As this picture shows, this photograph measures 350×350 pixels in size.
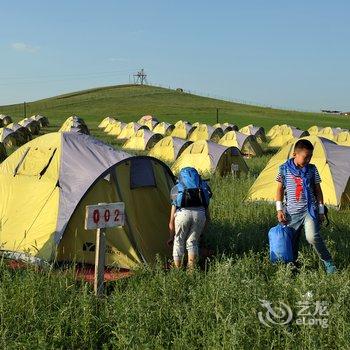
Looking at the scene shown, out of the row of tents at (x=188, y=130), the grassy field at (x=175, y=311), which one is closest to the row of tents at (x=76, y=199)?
the grassy field at (x=175, y=311)

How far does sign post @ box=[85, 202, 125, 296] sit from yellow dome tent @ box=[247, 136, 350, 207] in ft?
24.1

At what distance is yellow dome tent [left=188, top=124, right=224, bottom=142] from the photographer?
37.0m

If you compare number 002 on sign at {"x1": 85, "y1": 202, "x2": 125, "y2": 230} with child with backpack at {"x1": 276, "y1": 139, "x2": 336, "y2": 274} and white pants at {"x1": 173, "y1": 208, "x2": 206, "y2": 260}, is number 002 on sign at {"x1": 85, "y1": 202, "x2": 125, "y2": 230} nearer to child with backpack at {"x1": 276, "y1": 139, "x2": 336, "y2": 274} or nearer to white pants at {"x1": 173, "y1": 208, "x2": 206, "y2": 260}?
white pants at {"x1": 173, "y1": 208, "x2": 206, "y2": 260}

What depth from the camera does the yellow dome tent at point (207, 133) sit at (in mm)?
37034

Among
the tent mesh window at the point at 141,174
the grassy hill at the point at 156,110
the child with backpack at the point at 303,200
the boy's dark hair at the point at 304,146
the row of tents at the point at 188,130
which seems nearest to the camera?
the boy's dark hair at the point at 304,146

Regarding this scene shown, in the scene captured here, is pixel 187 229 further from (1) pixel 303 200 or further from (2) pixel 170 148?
(2) pixel 170 148

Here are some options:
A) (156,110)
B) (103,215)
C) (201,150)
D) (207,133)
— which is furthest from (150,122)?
(103,215)

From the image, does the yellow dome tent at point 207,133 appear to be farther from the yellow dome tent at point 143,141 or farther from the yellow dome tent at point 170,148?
the yellow dome tent at point 170,148

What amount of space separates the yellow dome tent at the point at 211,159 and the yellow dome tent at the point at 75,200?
9.66 m

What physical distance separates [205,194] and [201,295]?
179 centimetres

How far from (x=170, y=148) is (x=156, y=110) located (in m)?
58.6

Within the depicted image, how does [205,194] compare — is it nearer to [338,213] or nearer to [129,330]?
[129,330]

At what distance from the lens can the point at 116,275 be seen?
7.30 metres

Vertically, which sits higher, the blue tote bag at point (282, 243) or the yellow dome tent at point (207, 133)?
the yellow dome tent at point (207, 133)
